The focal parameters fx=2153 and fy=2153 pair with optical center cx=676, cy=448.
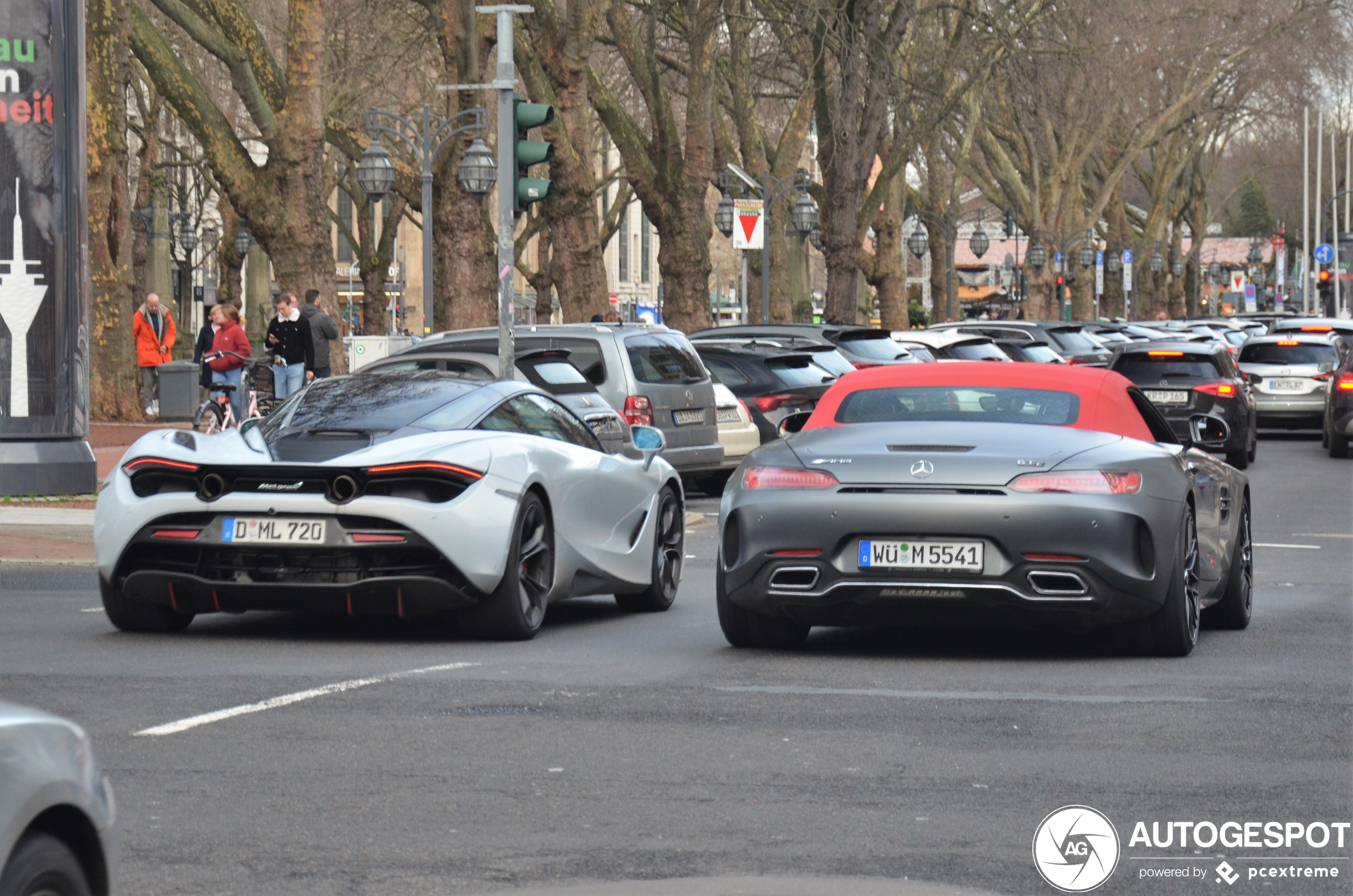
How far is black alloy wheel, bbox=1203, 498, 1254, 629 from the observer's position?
1067 cm

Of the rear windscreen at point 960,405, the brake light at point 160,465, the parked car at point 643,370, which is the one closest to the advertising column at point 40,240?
the parked car at point 643,370

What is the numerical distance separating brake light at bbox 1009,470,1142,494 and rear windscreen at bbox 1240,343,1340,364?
25.4 m

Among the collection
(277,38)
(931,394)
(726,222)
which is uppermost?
(277,38)

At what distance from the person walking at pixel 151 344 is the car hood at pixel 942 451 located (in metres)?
22.8

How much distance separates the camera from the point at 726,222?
138 feet

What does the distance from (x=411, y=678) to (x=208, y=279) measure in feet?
315

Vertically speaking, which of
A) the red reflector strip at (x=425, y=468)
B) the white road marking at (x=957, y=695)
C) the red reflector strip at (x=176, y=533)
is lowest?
the white road marking at (x=957, y=695)

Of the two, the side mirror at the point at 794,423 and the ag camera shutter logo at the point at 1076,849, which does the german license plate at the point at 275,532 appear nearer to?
the side mirror at the point at 794,423

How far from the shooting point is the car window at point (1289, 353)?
3331cm

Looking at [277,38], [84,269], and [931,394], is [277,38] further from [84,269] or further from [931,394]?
[931,394]

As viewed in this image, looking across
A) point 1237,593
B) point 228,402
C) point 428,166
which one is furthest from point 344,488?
point 428,166

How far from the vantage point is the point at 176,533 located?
970 centimetres

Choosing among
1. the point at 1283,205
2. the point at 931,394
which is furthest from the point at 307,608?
the point at 1283,205

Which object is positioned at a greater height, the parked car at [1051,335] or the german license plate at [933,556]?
the parked car at [1051,335]
